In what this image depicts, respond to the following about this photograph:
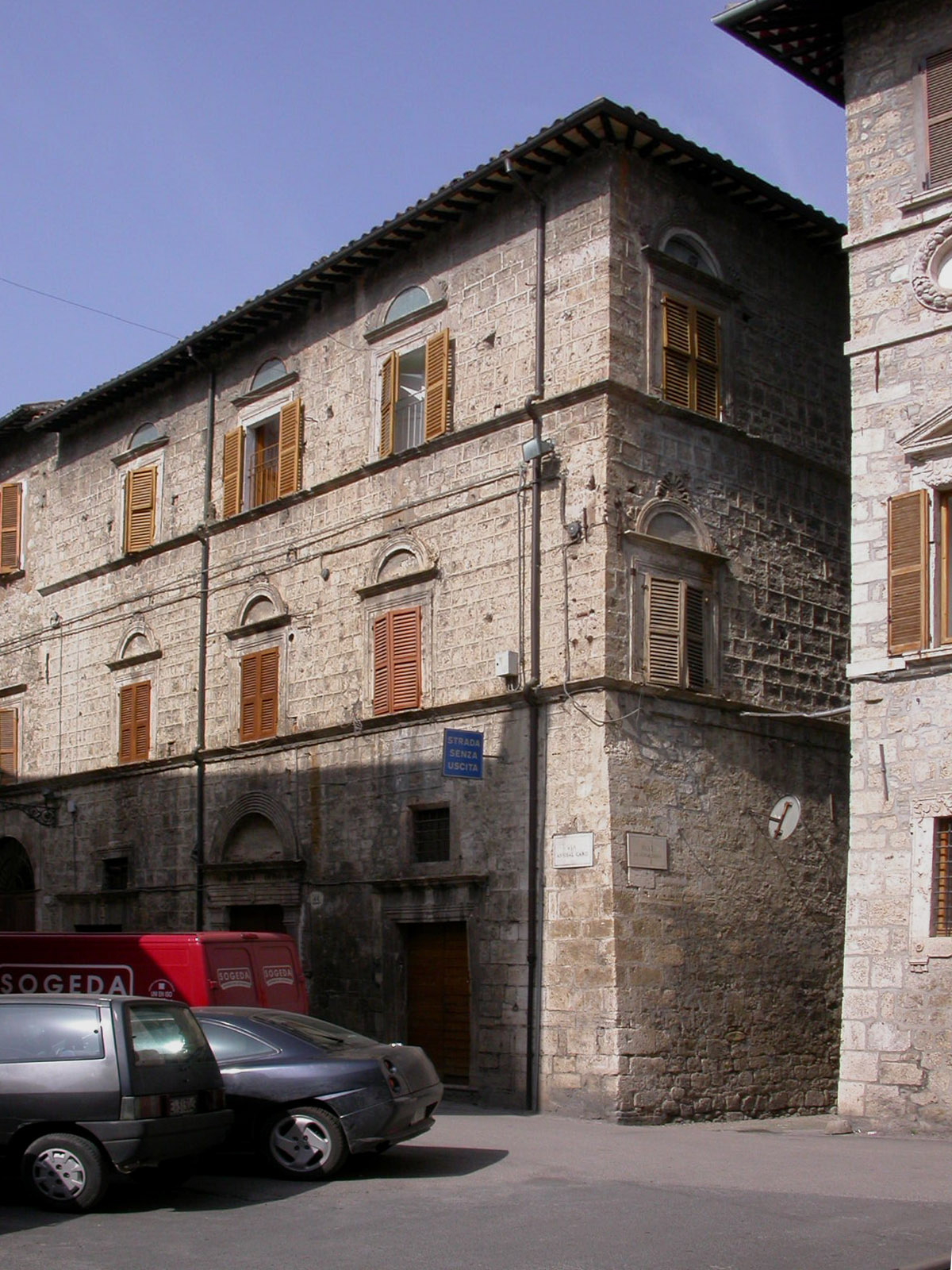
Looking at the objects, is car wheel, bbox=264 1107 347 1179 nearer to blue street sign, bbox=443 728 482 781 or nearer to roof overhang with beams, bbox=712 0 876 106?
blue street sign, bbox=443 728 482 781

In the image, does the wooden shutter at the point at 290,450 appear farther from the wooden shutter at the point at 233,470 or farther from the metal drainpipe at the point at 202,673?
the metal drainpipe at the point at 202,673

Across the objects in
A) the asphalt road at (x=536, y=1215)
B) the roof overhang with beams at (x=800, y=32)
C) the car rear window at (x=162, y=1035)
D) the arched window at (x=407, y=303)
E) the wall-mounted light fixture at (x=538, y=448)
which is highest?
the roof overhang with beams at (x=800, y=32)

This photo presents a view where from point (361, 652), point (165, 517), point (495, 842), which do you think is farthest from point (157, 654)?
point (495, 842)

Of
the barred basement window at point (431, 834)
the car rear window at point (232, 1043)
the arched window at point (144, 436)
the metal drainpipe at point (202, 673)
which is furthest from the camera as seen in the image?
the arched window at point (144, 436)

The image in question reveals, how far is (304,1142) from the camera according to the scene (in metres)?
11.4

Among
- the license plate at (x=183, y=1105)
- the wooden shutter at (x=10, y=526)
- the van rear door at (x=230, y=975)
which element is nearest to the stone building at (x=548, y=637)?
the van rear door at (x=230, y=975)

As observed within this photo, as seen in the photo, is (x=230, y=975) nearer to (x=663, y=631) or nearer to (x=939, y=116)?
(x=663, y=631)

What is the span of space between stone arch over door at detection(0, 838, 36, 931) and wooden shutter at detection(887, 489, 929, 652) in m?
16.6

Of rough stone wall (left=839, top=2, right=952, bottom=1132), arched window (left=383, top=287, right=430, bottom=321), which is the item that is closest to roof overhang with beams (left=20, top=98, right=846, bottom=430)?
arched window (left=383, top=287, right=430, bottom=321)

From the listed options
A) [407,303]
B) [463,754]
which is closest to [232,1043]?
[463,754]

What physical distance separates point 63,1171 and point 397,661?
1019 centimetres

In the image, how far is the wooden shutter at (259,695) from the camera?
2173 centimetres

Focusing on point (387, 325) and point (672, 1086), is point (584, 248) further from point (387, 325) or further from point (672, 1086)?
point (672, 1086)

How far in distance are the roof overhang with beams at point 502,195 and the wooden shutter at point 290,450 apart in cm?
158
